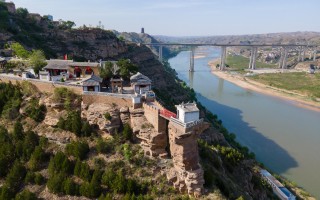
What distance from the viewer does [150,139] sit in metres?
22.5

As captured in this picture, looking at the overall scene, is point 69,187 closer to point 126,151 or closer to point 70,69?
point 126,151

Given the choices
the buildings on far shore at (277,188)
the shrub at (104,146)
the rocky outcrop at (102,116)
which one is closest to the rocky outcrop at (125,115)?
the rocky outcrop at (102,116)

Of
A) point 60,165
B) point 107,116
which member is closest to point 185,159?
point 107,116

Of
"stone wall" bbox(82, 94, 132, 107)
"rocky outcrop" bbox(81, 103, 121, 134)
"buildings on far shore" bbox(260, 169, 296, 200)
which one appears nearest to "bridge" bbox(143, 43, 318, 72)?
"buildings on far shore" bbox(260, 169, 296, 200)

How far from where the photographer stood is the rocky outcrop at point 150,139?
22453 mm

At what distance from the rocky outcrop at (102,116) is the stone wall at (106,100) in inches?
15.9

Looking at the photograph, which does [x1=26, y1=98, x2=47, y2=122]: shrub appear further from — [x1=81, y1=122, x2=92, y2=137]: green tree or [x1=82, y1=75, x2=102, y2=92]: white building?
[x1=81, y1=122, x2=92, y2=137]: green tree

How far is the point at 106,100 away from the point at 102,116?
1.72 m

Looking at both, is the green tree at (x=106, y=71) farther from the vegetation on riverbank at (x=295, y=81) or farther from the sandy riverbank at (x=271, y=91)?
the vegetation on riverbank at (x=295, y=81)

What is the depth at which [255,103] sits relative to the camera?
74.0 m

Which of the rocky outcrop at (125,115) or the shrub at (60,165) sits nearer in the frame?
the shrub at (60,165)

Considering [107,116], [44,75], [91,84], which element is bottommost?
[107,116]

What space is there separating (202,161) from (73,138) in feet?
37.7

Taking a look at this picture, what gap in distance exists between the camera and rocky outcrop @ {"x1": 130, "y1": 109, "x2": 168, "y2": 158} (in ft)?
73.7
